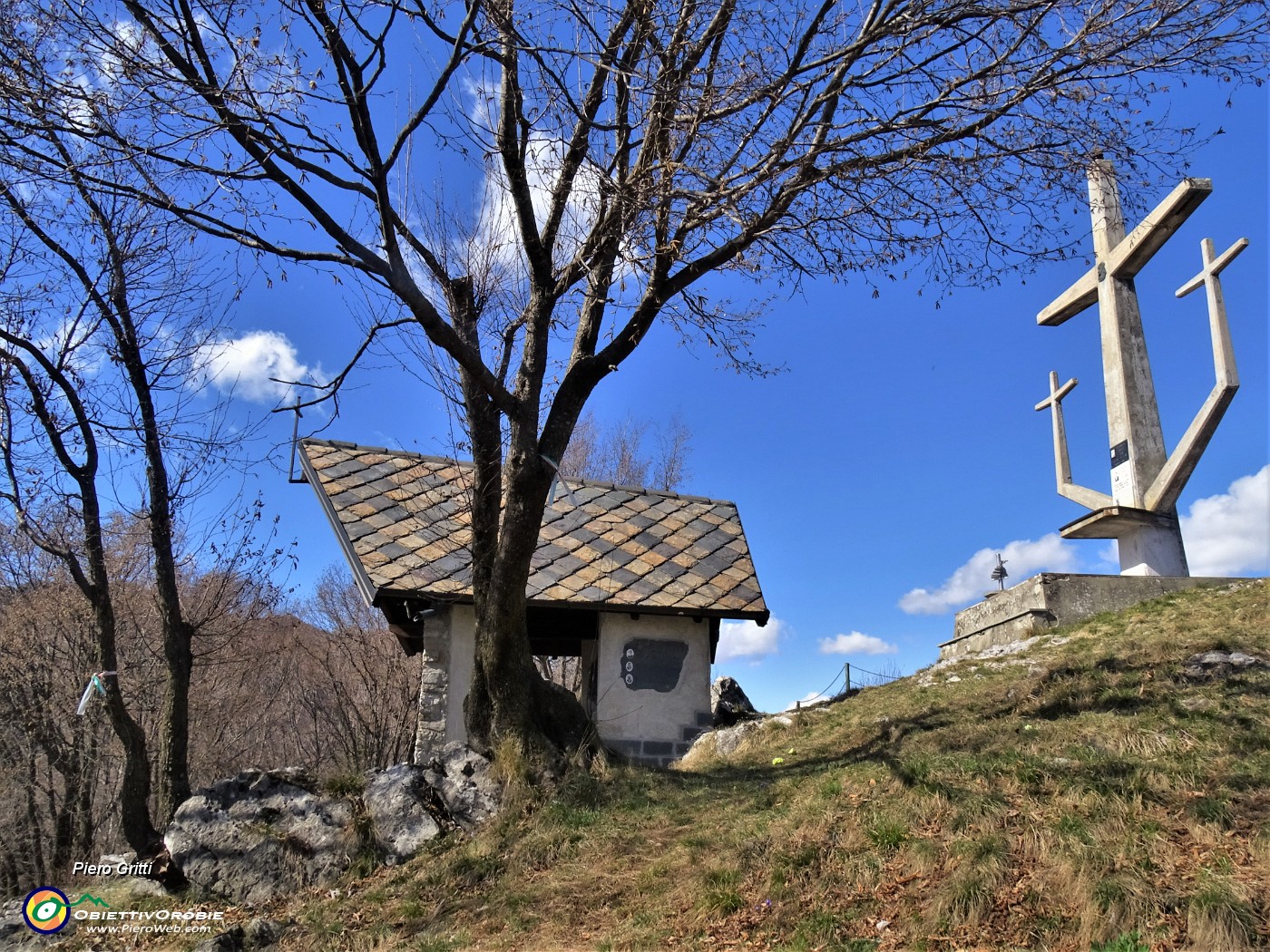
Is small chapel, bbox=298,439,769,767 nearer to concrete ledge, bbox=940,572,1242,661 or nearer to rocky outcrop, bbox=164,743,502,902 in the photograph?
rocky outcrop, bbox=164,743,502,902

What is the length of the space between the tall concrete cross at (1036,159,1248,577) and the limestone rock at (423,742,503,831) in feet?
25.7

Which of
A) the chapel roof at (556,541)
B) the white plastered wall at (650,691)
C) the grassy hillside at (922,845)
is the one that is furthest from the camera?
the white plastered wall at (650,691)

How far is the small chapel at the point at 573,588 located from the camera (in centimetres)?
856

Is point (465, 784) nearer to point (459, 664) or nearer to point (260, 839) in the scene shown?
point (260, 839)

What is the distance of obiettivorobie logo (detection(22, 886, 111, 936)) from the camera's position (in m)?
5.99

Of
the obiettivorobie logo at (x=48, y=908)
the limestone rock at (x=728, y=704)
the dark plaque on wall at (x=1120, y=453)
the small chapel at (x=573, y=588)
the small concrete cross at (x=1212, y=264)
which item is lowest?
the obiettivorobie logo at (x=48, y=908)

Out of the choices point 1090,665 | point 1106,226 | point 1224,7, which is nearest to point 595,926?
point 1090,665

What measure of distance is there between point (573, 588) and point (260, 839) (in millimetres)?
3758

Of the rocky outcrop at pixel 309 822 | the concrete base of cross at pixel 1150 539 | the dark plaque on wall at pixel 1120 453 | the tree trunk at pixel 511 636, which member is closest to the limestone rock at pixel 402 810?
the rocky outcrop at pixel 309 822

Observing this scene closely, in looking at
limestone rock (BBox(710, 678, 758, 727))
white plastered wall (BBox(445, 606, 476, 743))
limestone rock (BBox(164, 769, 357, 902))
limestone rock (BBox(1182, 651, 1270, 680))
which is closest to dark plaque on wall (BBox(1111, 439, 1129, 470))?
limestone rock (BBox(1182, 651, 1270, 680))

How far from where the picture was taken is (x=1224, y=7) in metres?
5.92

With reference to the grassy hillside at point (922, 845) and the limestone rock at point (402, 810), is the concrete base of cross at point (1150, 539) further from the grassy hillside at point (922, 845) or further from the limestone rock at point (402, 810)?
the limestone rock at point (402, 810)

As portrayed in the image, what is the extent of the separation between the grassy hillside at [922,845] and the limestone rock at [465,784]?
0.55ft

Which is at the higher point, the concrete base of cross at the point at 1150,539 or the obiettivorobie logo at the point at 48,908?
the concrete base of cross at the point at 1150,539
